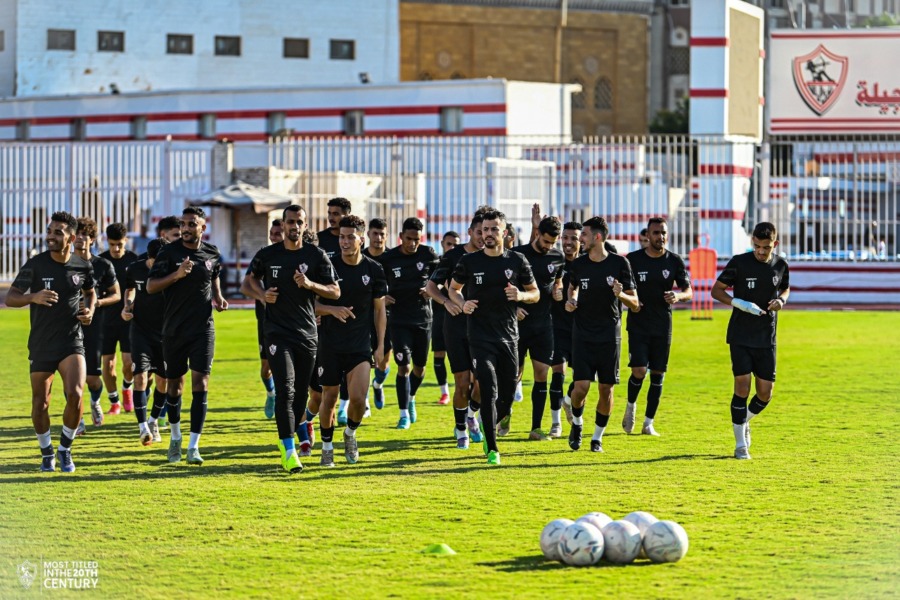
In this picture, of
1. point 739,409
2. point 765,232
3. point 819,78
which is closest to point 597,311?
point 739,409

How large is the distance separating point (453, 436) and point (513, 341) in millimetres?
2371

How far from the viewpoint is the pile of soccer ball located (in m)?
9.37

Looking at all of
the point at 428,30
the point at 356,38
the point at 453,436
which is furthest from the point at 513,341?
the point at 428,30

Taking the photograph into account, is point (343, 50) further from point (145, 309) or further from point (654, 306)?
point (654, 306)

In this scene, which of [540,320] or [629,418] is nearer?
[540,320]

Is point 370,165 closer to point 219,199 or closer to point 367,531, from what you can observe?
point 219,199

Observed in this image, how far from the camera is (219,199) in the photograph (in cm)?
3859

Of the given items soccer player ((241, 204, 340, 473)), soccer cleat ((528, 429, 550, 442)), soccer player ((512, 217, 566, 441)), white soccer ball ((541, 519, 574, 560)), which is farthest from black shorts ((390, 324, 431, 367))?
white soccer ball ((541, 519, 574, 560))

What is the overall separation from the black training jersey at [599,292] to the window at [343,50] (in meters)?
51.8

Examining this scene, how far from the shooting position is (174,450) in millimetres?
14039

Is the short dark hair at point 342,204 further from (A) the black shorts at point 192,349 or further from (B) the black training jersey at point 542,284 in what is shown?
(A) the black shorts at point 192,349

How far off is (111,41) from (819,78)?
1203 inches

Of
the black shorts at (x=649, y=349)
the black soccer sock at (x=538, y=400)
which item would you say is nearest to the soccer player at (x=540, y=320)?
the black soccer sock at (x=538, y=400)

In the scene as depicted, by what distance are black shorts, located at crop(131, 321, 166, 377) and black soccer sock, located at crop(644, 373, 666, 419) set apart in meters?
5.00
